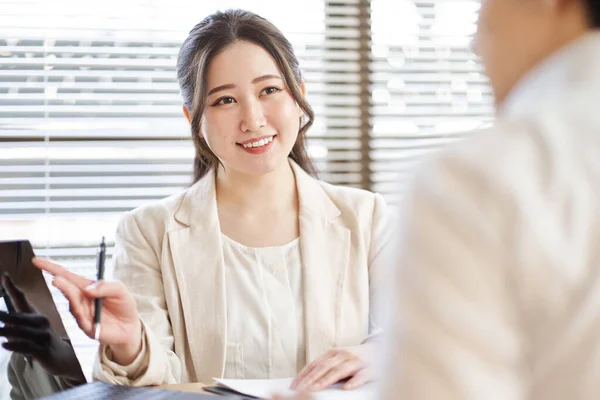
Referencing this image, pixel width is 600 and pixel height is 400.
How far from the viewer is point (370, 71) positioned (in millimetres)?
3188

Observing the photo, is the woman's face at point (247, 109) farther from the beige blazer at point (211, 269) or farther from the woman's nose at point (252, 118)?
the beige blazer at point (211, 269)

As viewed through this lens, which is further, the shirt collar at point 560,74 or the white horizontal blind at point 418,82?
the white horizontal blind at point 418,82

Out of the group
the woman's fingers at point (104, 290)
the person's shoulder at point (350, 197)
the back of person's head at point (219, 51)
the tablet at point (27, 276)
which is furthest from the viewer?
the person's shoulder at point (350, 197)

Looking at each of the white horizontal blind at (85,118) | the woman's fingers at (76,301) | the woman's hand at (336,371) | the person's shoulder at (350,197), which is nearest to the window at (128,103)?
the white horizontal blind at (85,118)

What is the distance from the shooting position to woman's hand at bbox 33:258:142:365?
1376 millimetres

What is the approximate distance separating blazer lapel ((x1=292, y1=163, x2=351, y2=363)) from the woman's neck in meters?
0.06

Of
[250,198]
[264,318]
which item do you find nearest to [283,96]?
[250,198]

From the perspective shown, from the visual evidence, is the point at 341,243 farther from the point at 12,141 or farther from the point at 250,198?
the point at 12,141

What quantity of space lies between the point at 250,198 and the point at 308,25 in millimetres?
1263

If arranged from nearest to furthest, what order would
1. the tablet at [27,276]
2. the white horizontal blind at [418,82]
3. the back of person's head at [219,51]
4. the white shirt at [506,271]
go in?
1. the white shirt at [506,271]
2. the tablet at [27,276]
3. the back of person's head at [219,51]
4. the white horizontal blind at [418,82]

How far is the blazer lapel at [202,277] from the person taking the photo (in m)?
1.88

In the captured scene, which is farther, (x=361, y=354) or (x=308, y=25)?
(x=308, y=25)

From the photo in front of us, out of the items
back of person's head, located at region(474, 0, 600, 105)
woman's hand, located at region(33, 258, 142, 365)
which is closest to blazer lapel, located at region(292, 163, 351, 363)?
woman's hand, located at region(33, 258, 142, 365)

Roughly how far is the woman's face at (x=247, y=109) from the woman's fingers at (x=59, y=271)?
660mm
